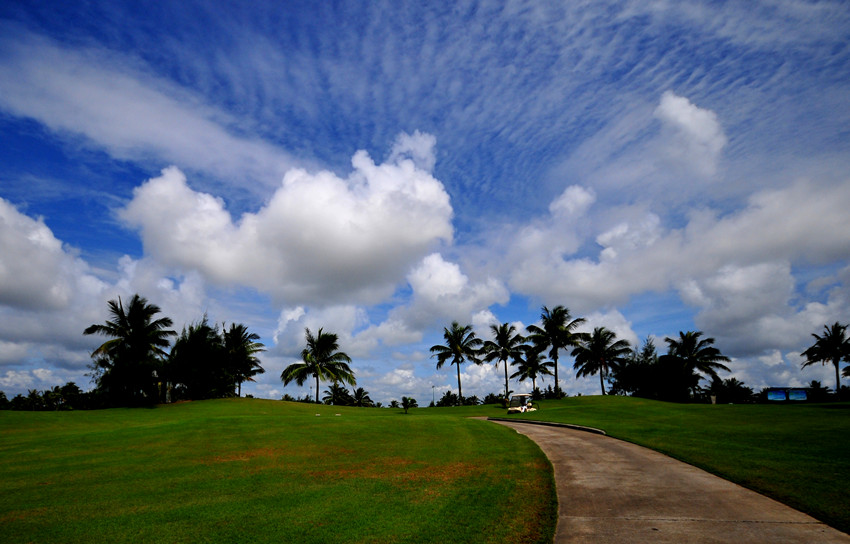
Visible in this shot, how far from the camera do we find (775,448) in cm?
1590

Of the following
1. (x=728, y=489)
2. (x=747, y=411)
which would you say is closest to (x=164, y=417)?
(x=728, y=489)

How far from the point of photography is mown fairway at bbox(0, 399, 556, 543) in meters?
8.52

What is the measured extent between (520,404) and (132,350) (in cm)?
3644

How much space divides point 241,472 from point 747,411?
33.4 meters

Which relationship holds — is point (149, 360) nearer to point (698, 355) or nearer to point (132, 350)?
point (132, 350)

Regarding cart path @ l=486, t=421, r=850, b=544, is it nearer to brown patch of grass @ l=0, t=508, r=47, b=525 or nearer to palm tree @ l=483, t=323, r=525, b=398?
brown patch of grass @ l=0, t=508, r=47, b=525

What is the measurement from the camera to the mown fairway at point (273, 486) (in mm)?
8516

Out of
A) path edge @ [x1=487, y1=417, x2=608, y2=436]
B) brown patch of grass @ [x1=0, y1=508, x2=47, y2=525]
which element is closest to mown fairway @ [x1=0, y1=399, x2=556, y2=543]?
brown patch of grass @ [x1=0, y1=508, x2=47, y2=525]

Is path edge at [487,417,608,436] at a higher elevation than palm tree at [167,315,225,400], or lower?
lower

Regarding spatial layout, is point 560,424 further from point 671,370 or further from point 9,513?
Answer: point 671,370

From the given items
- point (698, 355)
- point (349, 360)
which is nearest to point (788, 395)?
A: point (698, 355)

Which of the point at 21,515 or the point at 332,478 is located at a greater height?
the point at 21,515

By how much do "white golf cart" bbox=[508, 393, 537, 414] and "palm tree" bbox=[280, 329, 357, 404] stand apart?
2418 centimetres

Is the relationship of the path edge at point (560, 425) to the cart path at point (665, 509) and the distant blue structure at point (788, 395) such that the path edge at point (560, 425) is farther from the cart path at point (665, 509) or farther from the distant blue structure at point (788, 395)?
the distant blue structure at point (788, 395)
